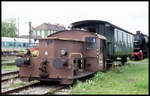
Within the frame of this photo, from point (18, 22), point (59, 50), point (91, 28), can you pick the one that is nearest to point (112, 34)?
point (91, 28)

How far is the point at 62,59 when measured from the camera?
728cm

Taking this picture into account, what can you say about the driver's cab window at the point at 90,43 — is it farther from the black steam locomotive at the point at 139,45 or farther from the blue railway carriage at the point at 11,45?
the blue railway carriage at the point at 11,45

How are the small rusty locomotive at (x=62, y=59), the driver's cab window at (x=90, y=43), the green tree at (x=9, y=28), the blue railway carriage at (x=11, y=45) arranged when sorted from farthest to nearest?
the green tree at (x=9, y=28), the blue railway carriage at (x=11, y=45), the driver's cab window at (x=90, y=43), the small rusty locomotive at (x=62, y=59)

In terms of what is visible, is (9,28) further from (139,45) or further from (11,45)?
(139,45)

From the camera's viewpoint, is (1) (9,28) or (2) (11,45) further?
(1) (9,28)

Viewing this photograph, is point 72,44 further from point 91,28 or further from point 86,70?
point 91,28

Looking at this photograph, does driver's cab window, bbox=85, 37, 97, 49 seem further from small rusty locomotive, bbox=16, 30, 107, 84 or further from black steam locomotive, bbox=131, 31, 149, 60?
black steam locomotive, bbox=131, 31, 149, 60

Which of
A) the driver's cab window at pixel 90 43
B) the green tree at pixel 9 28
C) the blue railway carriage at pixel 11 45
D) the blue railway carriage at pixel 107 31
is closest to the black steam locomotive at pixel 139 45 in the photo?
the blue railway carriage at pixel 107 31

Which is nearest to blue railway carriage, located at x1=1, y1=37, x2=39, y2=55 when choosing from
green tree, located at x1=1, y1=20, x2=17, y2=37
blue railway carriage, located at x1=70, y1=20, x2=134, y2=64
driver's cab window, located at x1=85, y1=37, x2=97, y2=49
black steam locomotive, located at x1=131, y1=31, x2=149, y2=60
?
black steam locomotive, located at x1=131, y1=31, x2=149, y2=60

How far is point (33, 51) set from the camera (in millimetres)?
8766

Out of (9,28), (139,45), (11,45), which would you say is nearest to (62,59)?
(139,45)

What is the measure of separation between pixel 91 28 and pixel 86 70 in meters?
3.67

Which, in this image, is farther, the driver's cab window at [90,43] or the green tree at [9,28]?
the green tree at [9,28]

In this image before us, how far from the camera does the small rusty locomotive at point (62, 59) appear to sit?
7398mm
